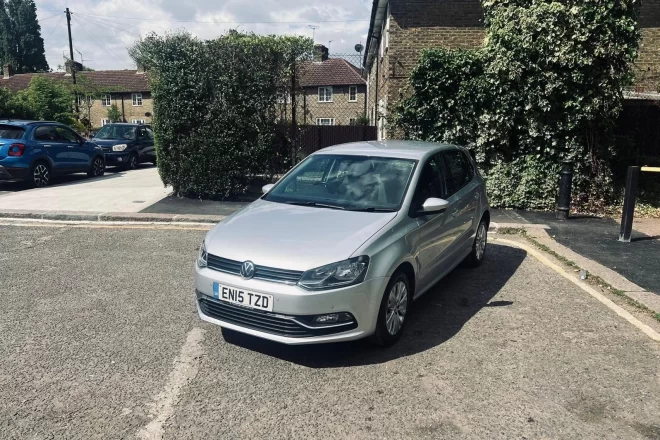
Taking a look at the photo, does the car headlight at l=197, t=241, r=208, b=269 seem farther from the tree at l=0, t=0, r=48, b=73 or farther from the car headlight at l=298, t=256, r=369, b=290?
the tree at l=0, t=0, r=48, b=73

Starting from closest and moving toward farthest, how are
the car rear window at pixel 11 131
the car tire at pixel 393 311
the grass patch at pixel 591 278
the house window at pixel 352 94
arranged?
the car tire at pixel 393 311 < the grass patch at pixel 591 278 < the car rear window at pixel 11 131 < the house window at pixel 352 94

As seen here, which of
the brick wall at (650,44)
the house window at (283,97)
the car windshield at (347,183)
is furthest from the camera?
the brick wall at (650,44)

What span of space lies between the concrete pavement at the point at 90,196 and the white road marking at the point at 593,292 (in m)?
6.81

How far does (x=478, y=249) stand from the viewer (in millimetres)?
6301

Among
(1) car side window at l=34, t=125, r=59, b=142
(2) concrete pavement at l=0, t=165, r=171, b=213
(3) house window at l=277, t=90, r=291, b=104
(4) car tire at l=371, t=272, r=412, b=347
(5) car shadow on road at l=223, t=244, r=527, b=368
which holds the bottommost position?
(5) car shadow on road at l=223, t=244, r=527, b=368

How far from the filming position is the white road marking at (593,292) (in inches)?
176

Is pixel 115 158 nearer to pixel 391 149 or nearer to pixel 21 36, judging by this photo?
pixel 391 149

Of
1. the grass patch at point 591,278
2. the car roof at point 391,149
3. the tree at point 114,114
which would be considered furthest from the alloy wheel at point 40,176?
the tree at point 114,114

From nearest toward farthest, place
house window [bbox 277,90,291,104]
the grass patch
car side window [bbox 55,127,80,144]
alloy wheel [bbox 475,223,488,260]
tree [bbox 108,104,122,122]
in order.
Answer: the grass patch
alloy wheel [bbox 475,223,488,260]
house window [bbox 277,90,291,104]
car side window [bbox 55,127,80,144]
tree [bbox 108,104,122,122]

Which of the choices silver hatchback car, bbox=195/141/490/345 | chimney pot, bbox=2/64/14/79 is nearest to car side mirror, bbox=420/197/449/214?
silver hatchback car, bbox=195/141/490/345

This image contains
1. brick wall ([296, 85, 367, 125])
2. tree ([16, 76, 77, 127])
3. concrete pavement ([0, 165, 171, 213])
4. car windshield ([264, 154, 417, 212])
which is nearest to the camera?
car windshield ([264, 154, 417, 212])

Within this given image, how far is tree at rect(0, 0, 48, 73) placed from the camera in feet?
224

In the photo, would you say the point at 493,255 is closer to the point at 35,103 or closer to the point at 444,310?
the point at 444,310

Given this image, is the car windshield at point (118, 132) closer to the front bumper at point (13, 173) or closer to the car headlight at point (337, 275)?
the front bumper at point (13, 173)
